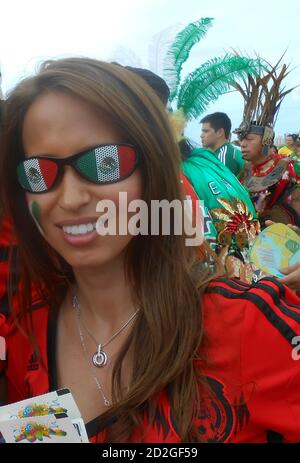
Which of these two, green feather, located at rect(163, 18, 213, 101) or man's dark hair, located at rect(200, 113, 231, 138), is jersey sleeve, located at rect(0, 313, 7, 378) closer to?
green feather, located at rect(163, 18, 213, 101)

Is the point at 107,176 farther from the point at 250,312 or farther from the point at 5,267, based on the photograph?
the point at 5,267

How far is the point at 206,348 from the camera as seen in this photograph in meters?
1.04

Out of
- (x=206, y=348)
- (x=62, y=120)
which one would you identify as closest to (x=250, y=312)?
(x=206, y=348)

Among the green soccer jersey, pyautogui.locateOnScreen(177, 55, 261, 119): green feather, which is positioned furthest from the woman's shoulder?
the green soccer jersey

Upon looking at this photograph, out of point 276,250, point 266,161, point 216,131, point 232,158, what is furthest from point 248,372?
point 216,131

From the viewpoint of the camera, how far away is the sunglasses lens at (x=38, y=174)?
3.33 ft

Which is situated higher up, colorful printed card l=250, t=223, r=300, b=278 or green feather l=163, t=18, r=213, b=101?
green feather l=163, t=18, r=213, b=101

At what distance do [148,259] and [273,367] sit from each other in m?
0.37

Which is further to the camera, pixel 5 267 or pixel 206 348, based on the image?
pixel 5 267

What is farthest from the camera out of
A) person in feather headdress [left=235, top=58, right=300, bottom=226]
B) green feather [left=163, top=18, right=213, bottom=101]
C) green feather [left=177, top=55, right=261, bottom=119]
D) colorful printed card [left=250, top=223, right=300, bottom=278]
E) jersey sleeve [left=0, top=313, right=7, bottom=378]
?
person in feather headdress [left=235, top=58, right=300, bottom=226]

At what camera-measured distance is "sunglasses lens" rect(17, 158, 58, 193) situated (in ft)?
3.33

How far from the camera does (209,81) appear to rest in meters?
2.57

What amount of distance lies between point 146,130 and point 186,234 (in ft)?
0.91

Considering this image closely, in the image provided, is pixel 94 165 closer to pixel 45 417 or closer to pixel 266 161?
pixel 45 417
